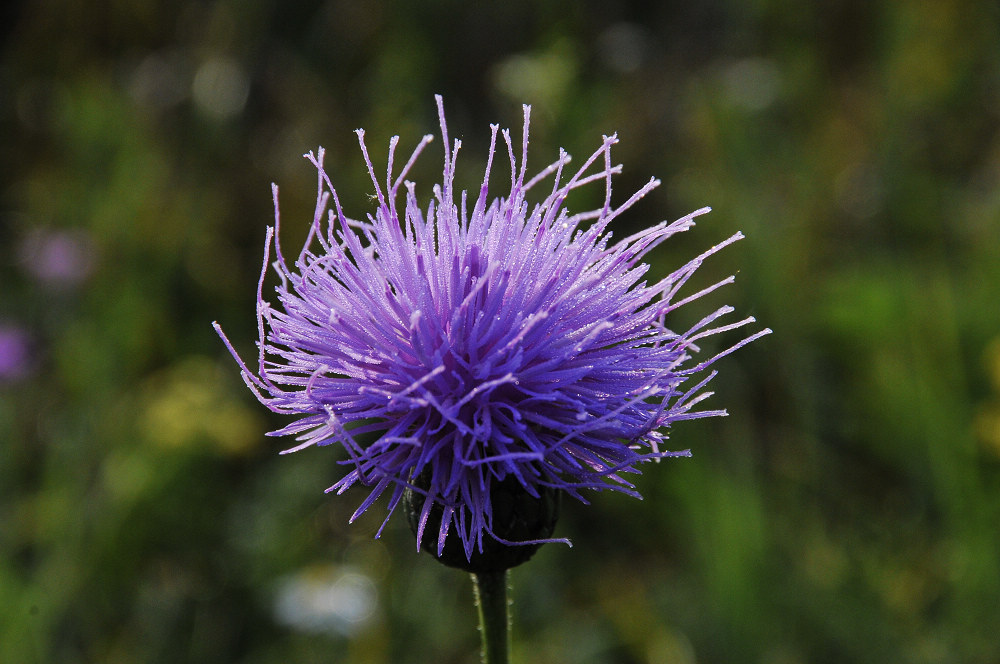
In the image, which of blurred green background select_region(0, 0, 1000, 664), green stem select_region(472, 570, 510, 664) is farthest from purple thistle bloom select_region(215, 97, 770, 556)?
blurred green background select_region(0, 0, 1000, 664)

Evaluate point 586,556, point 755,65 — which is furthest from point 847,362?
point 755,65

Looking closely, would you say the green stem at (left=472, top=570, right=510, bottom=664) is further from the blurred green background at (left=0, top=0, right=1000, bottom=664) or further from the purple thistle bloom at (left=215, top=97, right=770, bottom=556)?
the blurred green background at (left=0, top=0, right=1000, bottom=664)

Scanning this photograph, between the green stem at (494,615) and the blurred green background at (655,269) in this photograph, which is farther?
the blurred green background at (655,269)

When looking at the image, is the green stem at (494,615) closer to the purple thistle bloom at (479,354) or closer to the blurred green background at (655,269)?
the purple thistle bloom at (479,354)

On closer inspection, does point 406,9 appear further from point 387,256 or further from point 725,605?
point 387,256

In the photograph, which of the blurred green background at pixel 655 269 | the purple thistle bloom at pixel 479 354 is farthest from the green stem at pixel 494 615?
the blurred green background at pixel 655 269

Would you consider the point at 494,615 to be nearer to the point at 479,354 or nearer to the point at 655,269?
the point at 479,354

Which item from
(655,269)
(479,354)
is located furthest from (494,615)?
(655,269)
